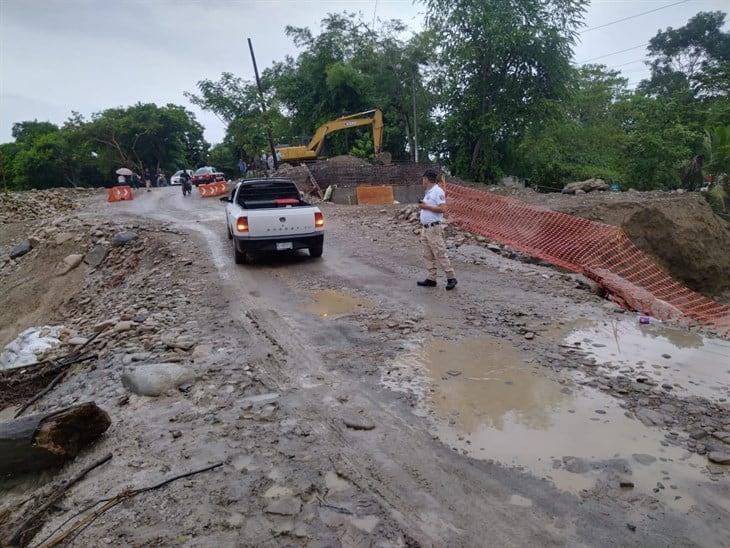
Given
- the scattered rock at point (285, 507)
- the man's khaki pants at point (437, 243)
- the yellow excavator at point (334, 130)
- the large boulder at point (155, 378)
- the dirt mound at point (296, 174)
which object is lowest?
the scattered rock at point (285, 507)

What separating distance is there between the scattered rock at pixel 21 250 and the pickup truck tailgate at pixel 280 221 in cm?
1008

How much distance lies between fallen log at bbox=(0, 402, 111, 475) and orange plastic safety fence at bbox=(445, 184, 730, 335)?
704 cm

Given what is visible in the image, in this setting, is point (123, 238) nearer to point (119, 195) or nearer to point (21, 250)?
point (21, 250)

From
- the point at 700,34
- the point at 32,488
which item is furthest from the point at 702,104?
the point at 32,488

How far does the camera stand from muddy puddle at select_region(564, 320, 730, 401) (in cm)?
446

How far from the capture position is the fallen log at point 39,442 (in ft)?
11.9

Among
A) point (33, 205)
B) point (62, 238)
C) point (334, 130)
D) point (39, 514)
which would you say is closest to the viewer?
point (39, 514)

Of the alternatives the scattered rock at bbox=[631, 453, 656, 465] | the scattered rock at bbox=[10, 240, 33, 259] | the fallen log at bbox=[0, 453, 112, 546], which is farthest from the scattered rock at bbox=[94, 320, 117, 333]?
the scattered rock at bbox=[10, 240, 33, 259]

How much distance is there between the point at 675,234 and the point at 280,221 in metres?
11.3

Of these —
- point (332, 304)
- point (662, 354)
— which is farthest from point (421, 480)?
point (332, 304)

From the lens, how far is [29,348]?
7.12 meters

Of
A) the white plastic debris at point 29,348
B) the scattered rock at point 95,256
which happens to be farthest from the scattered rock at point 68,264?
the white plastic debris at point 29,348

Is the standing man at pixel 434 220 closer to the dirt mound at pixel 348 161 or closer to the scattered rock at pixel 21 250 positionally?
the scattered rock at pixel 21 250

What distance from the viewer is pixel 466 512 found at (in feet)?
9.50
